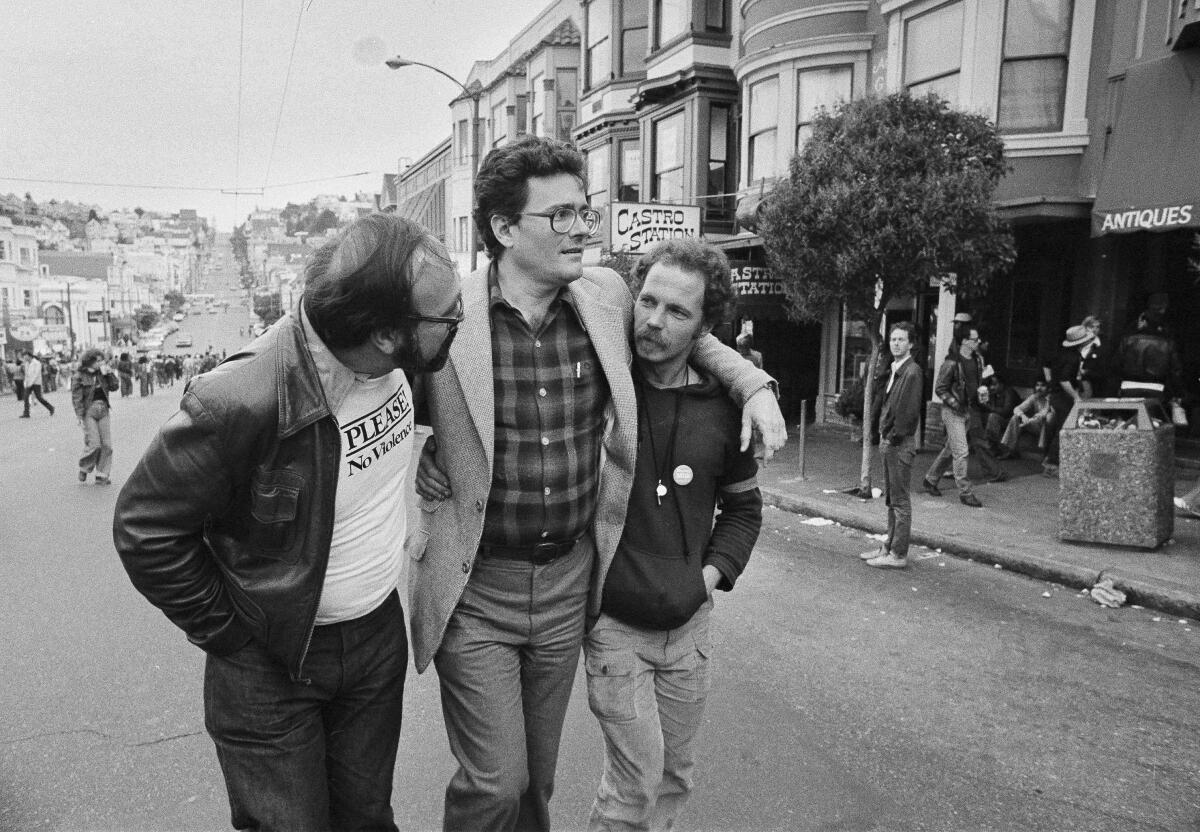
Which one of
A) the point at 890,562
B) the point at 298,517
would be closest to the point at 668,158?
the point at 890,562

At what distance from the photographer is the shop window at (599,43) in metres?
20.9

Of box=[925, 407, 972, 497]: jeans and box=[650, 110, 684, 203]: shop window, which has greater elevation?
box=[650, 110, 684, 203]: shop window

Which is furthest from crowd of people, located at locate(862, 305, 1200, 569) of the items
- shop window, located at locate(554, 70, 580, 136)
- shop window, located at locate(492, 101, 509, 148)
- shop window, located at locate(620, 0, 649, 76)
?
shop window, located at locate(492, 101, 509, 148)

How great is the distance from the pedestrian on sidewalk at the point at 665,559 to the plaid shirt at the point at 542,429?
181 millimetres

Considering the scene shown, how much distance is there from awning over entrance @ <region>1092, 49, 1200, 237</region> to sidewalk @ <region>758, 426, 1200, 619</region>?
2.96 m

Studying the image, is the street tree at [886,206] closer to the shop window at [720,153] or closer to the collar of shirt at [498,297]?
the collar of shirt at [498,297]

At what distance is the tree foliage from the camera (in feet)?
27.7

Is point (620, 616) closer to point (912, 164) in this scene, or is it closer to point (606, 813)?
point (606, 813)

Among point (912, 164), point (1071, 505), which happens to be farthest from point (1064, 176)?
point (1071, 505)

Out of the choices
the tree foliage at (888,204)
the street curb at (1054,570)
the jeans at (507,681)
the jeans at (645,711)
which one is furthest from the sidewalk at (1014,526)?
the jeans at (507,681)

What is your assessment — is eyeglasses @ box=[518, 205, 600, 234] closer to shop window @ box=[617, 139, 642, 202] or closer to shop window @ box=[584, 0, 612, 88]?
shop window @ box=[617, 139, 642, 202]

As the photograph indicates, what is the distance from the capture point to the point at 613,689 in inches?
94.8

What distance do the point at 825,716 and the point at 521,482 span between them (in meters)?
2.52

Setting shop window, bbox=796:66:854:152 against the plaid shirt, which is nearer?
the plaid shirt
